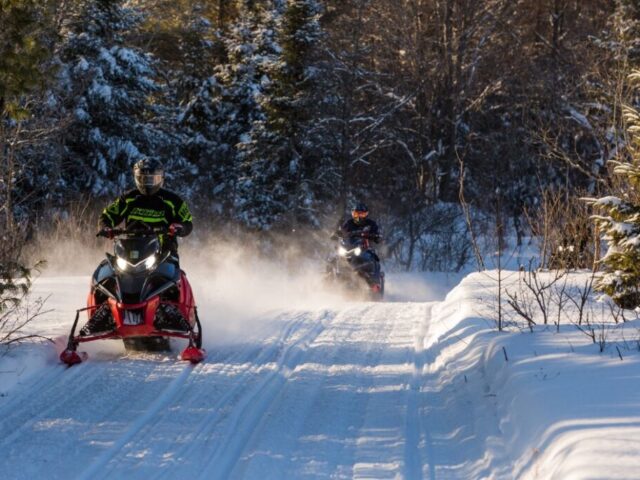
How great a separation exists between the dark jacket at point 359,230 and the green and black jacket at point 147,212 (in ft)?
23.7

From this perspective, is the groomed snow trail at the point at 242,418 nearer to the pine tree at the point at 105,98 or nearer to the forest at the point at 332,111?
the forest at the point at 332,111

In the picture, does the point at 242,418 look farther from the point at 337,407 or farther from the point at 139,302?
the point at 139,302

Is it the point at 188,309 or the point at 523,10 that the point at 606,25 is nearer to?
the point at 523,10

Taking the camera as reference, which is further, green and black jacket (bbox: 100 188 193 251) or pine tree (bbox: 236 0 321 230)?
pine tree (bbox: 236 0 321 230)

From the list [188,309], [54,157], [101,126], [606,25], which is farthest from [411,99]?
[188,309]

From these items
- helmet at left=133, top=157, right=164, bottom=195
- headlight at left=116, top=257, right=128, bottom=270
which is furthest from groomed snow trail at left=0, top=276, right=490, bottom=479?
helmet at left=133, top=157, right=164, bottom=195

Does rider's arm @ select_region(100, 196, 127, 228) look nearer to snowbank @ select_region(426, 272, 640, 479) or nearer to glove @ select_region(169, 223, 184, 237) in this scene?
glove @ select_region(169, 223, 184, 237)

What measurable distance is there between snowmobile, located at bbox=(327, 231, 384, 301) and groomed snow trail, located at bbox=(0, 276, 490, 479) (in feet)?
22.1

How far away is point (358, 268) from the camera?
51.5ft

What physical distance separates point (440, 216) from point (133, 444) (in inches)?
987

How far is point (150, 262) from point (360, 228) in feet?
28.3

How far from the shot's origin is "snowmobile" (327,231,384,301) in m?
15.7

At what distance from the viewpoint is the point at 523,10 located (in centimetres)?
3962

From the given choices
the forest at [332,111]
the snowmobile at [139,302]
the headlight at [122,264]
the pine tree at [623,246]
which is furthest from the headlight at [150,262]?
the forest at [332,111]
